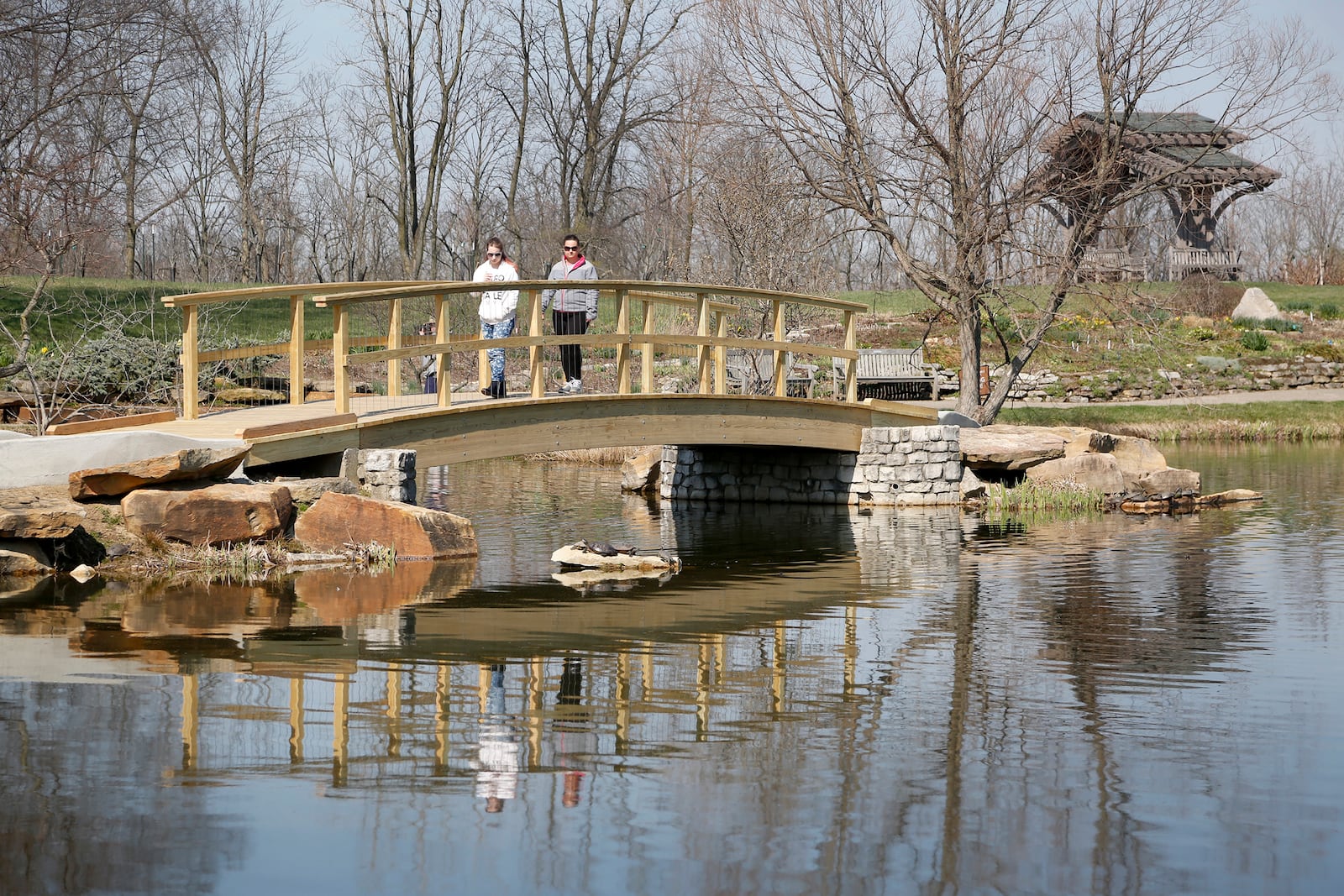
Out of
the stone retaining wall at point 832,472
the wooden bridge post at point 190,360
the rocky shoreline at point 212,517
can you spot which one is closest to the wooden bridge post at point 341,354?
the rocky shoreline at point 212,517

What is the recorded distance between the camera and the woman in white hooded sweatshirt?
14320 millimetres

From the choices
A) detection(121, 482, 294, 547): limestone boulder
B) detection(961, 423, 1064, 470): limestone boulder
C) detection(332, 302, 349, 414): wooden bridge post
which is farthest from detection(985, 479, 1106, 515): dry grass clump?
detection(121, 482, 294, 547): limestone boulder

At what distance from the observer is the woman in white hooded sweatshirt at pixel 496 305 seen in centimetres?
1432

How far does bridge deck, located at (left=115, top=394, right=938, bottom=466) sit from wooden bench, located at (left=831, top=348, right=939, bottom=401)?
30.0 ft

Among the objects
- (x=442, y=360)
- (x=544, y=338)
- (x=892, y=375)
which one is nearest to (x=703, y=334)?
(x=544, y=338)

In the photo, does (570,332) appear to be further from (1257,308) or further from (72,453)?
(1257,308)

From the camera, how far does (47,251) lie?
14820 millimetres

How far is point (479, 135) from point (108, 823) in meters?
40.9

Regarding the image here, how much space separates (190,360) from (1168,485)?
36.7 ft

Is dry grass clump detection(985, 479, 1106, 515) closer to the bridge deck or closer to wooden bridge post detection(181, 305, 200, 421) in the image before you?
the bridge deck

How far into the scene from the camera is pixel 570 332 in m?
15.1

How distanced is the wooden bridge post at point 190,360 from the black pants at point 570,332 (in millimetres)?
3594

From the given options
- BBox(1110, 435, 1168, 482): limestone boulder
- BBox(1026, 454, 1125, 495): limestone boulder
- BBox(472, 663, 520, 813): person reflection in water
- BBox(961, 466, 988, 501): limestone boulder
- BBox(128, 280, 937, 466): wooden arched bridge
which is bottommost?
BBox(472, 663, 520, 813): person reflection in water

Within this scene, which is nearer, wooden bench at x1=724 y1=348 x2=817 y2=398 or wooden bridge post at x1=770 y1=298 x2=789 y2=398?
wooden bridge post at x1=770 y1=298 x2=789 y2=398
